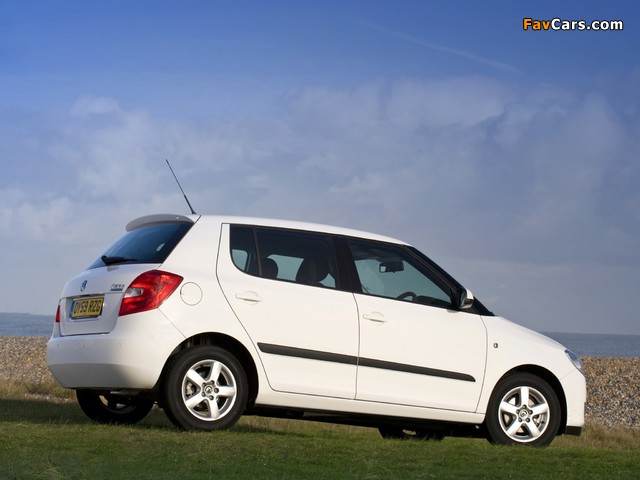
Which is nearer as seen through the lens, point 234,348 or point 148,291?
point 148,291

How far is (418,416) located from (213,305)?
211 cm

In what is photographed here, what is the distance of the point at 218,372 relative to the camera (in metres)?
8.22

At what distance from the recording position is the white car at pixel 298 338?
8.16 m

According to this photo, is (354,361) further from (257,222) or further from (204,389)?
(257,222)

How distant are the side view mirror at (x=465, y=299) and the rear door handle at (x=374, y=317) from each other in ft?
2.67

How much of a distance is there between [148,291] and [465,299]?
286 cm

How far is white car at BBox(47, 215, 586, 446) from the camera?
8.16m

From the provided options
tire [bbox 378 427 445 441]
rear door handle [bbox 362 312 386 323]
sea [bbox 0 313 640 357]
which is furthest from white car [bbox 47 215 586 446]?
sea [bbox 0 313 640 357]

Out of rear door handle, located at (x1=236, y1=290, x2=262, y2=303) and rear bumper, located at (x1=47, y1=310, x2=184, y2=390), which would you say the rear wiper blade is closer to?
rear bumper, located at (x1=47, y1=310, x2=184, y2=390)

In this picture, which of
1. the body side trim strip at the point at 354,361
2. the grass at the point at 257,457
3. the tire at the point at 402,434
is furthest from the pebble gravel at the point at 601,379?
the grass at the point at 257,457

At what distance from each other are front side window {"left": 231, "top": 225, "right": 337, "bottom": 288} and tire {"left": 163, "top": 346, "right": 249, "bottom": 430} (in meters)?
0.82

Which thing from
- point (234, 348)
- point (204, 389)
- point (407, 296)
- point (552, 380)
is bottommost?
point (204, 389)

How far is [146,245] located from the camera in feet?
28.5

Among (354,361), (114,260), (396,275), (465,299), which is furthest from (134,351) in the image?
(465,299)
